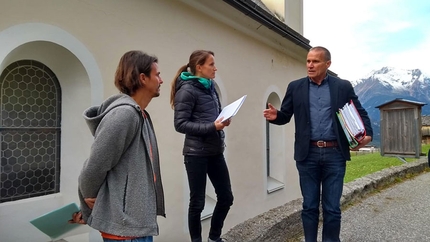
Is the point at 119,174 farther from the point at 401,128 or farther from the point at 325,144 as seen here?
the point at 401,128

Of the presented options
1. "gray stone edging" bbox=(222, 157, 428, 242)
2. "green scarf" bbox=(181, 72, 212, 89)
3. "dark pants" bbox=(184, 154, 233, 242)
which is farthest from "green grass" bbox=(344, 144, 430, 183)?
"green scarf" bbox=(181, 72, 212, 89)

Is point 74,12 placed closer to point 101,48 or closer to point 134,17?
point 101,48

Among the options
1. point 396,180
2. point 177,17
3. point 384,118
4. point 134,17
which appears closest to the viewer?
point 134,17

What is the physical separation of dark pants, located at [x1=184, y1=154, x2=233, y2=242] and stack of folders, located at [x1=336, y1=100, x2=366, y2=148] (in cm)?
109

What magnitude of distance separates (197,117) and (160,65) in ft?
4.02

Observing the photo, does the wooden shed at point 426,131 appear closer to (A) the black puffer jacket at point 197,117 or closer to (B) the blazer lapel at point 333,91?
(B) the blazer lapel at point 333,91

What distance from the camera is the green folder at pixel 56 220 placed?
1.70 metres

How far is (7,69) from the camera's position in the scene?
2.62 metres

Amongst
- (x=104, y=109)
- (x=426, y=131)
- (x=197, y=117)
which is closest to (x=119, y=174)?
(x=104, y=109)

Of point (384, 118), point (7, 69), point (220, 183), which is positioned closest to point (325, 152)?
point (220, 183)

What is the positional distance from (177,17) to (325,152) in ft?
7.80

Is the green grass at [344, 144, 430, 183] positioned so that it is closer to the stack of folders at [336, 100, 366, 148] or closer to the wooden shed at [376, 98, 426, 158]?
the wooden shed at [376, 98, 426, 158]

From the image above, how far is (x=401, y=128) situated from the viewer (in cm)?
1134

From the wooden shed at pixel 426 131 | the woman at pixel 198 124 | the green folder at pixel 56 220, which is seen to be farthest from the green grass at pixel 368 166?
the wooden shed at pixel 426 131
